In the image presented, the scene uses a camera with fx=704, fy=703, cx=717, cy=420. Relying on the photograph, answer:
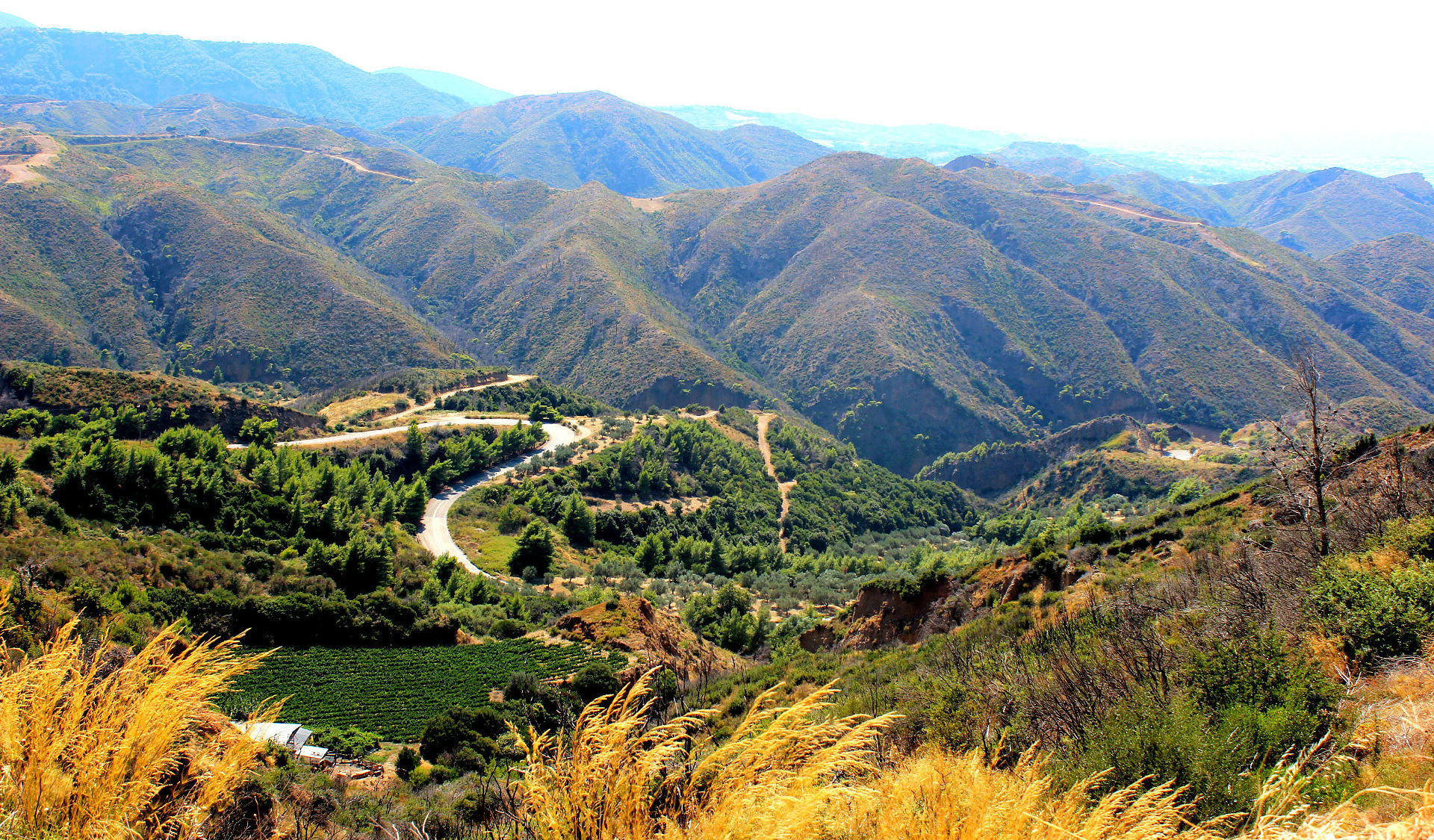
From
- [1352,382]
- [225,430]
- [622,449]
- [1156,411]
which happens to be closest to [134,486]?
[225,430]

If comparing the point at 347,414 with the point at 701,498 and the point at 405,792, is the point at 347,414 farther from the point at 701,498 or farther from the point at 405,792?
the point at 405,792

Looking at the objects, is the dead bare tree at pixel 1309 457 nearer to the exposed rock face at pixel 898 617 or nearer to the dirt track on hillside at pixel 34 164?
the exposed rock face at pixel 898 617

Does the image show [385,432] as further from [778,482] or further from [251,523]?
[778,482]

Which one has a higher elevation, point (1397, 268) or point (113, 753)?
point (1397, 268)

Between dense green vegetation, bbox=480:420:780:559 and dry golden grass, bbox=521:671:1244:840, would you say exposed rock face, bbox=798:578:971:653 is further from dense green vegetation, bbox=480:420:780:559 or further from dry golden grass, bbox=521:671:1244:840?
dense green vegetation, bbox=480:420:780:559

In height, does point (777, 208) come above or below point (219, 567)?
above

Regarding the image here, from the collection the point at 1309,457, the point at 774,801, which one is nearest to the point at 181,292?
the point at 774,801

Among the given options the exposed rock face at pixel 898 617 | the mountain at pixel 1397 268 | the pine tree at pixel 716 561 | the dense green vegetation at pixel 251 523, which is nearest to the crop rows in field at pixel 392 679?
the dense green vegetation at pixel 251 523
